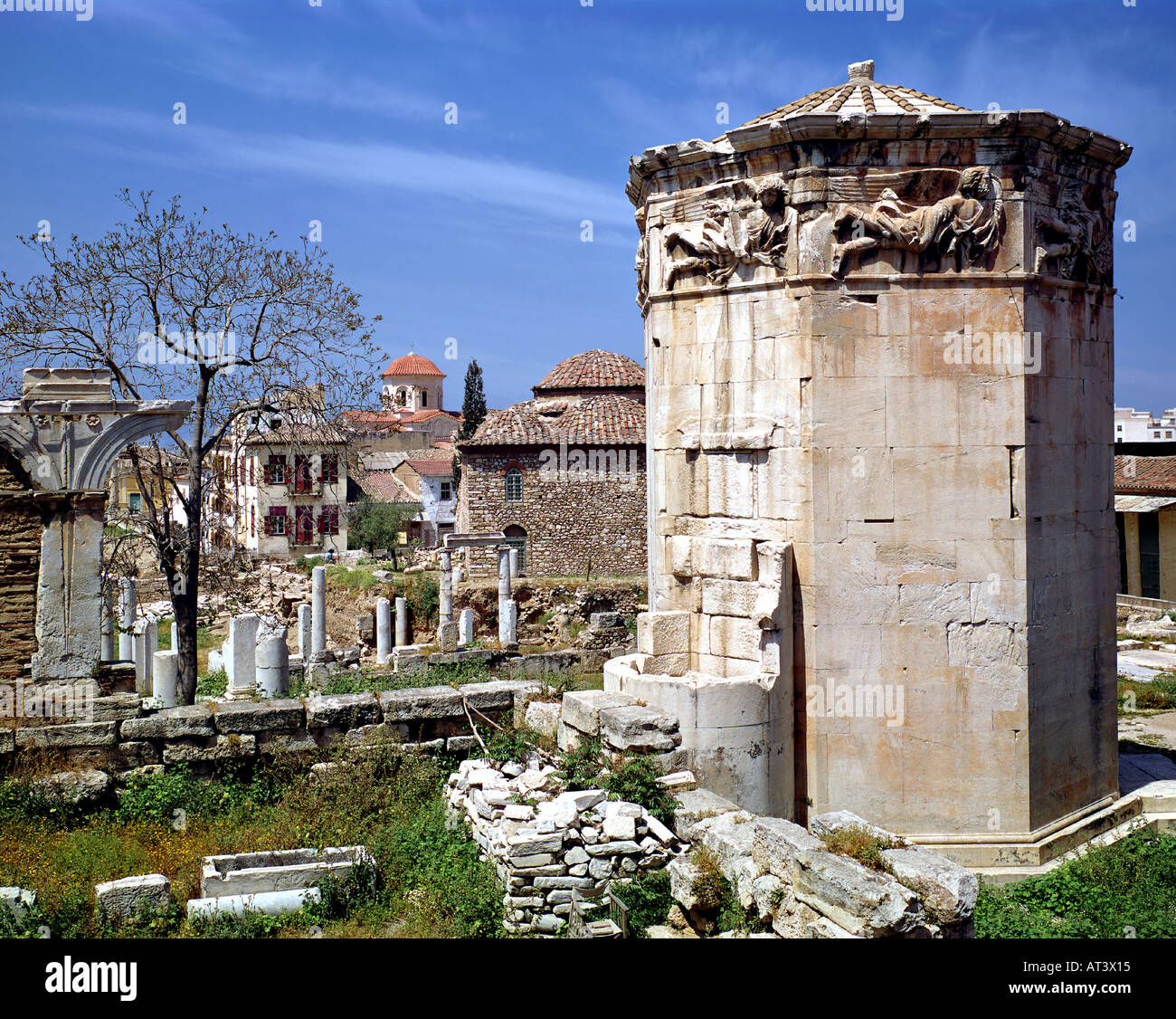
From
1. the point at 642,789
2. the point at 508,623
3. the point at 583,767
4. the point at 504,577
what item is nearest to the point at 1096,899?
the point at 642,789

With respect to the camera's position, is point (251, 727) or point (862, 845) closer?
point (862, 845)

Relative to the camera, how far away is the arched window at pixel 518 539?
3378 cm

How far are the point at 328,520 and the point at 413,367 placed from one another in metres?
33.1

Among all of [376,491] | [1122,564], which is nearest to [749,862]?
[1122,564]

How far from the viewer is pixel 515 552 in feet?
111

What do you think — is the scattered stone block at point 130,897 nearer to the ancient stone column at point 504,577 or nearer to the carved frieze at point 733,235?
the carved frieze at point 733,235

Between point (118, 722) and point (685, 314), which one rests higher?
point (685, 314)

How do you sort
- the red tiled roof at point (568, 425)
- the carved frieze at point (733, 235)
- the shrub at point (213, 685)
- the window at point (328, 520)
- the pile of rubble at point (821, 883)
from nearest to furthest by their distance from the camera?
the pile of rubble at point (821, 883) < the carved frieze at point (733, 235) < the shrub at point (213, 685) < the red tiled roof at point (568, 425) < the window at point (328, 520)

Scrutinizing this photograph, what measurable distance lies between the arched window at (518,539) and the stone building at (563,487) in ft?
0.11

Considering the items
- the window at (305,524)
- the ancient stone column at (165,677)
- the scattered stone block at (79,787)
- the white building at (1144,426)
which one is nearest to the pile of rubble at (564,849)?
the scattered stone block at (79,787)

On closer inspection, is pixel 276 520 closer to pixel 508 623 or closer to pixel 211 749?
pixel 508 623

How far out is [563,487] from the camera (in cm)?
3397
